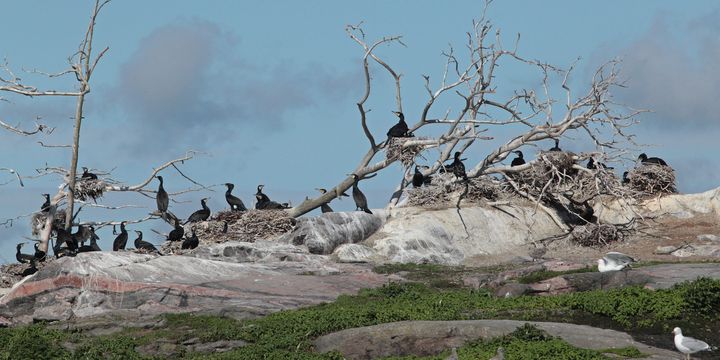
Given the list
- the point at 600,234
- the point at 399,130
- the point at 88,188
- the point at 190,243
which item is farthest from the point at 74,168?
the point at 600,234

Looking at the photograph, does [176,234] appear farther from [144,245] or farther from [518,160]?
[518,160]

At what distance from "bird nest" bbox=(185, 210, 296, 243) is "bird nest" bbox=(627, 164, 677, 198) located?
11.5 metres

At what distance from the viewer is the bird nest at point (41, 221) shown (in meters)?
39.3

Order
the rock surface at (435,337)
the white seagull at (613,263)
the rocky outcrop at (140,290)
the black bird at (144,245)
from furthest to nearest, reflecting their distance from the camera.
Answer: the black bird at (144,245) → the rocky outcrop at (140,290) → the white seagull at (613,263) → the rock surface at (435,337)

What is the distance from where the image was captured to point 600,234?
38219 millimetres

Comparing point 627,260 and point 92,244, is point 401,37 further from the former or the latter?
point 627,260

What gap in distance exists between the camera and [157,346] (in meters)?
22.5

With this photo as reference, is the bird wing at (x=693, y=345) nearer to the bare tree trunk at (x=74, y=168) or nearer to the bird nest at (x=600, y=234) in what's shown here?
the bird nest at (x=600, y=234)

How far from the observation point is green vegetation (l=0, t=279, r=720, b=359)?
70.5ft

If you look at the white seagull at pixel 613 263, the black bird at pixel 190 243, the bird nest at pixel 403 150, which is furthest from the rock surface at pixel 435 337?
the bird nest at pixel 403 150

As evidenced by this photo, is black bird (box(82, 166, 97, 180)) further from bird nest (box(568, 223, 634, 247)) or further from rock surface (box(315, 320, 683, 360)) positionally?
rock surface (box(315, 320, 683, 360))

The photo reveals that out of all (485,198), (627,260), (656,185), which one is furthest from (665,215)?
(627,260)

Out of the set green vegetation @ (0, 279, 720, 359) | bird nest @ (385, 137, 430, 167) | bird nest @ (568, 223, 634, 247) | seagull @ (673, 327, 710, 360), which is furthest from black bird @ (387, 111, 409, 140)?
seagull @ (673, 327, 710, 360)

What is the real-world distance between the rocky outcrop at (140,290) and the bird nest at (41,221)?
1061 cm
